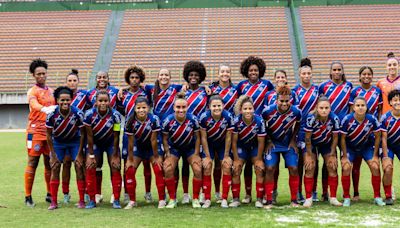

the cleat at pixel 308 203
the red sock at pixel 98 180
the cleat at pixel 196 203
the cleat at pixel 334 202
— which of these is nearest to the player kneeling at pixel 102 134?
the red sock at pixel 98 180

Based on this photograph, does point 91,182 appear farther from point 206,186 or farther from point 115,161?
point 206,186

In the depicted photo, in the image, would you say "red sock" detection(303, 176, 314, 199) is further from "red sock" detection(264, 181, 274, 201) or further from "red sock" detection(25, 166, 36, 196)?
"red sock" detection(25, 166, 36, 196)

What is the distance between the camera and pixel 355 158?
263 inches

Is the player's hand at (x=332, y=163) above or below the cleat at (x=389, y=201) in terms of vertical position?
above

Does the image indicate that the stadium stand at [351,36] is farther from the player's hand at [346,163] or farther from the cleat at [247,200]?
the cleat at [247,200]

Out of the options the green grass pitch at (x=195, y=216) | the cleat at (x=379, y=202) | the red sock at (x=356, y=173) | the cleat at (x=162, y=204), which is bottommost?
the green grass pitch at (x=195, y=216)

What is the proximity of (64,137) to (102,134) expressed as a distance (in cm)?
48

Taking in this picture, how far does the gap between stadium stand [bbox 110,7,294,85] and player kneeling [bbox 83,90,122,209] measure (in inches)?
733

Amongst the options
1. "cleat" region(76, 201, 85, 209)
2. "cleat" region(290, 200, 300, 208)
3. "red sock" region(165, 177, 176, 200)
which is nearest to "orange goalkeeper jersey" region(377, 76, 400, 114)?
"cleat" region(290, 200, 300, 208)

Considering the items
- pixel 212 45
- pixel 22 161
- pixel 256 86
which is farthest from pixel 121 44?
pixel 256 86

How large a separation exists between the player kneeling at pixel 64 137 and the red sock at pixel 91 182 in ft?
0.24

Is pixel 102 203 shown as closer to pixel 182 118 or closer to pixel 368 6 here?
pixel 182 118

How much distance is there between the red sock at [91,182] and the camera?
6.40m

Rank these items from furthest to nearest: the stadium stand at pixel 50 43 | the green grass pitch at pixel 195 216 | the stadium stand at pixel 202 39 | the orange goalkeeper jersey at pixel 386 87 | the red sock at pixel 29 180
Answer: the stadium stand at pixel 202 39
the stadium stand at pixel 50 43
the orange goalkeeper jersey at pixel 386 87
the red sock at pixel 29 180
the green grass pitch at pixel 195 216
